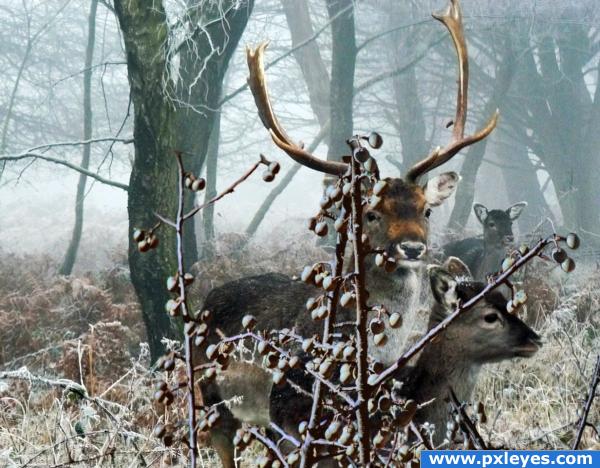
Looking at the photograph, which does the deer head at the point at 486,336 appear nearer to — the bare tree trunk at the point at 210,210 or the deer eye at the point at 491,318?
the deer eye at the point at 491,318

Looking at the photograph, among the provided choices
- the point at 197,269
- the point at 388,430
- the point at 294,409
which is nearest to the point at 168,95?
the point at 197,269

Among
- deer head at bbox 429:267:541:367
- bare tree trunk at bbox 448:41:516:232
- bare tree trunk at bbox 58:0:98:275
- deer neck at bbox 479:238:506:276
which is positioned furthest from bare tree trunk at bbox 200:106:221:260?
deer head at bbox 429:267:541:367

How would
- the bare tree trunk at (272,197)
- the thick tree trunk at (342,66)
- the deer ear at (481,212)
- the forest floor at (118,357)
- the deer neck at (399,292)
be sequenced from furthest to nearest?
the bare tree trunk at (272,197) → the thick tree trunk at (342,66) → the deer ear at (481,212) → the forest floor at (118,357) → the deer neck at (399,292)

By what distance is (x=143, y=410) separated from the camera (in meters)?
3.37

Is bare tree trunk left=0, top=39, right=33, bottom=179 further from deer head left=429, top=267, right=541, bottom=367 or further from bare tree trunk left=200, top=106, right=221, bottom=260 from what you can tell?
deer head left=429, top=267, right=541, bottom=367

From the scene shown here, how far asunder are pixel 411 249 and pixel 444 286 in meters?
0.23

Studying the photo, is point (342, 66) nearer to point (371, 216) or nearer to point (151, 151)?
point (151, 151)

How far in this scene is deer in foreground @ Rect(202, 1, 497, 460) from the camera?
250 cm

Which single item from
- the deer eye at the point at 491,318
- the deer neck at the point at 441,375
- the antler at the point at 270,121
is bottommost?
the deer neck at the point at 441,375

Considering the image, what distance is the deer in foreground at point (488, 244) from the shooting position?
4.68 metres

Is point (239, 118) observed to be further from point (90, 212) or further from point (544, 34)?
point (544, 34)

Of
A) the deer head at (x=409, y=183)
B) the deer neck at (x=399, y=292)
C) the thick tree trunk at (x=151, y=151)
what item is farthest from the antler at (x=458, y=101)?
the thick tree trunk at (x=151, y=151)

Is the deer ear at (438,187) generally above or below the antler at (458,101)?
below

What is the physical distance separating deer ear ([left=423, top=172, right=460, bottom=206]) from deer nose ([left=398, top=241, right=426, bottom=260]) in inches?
7.9
